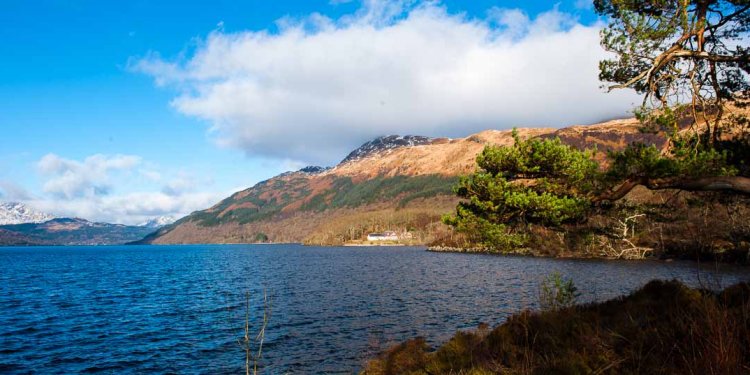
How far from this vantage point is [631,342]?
28.8ft

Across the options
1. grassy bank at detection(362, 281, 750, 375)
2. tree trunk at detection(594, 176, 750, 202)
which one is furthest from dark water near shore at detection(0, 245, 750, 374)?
tree trunk at detection(594, 176, 750, 202)

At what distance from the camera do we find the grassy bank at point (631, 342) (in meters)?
6.10

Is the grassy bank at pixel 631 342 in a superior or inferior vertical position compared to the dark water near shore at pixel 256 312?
superior

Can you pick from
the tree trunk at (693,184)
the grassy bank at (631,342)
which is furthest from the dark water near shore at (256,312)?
the tree trunk at (693,184)

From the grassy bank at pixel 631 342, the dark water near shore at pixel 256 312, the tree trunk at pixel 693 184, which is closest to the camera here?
the grassy bank at pixel 631 342

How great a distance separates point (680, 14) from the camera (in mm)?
10242

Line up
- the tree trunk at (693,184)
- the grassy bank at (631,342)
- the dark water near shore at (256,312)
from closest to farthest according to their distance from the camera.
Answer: the grassy bank at (631,342), the tree trunk at (693,184), the dark water near shore at (256,312)

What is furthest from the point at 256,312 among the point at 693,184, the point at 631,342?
the point at 693,184

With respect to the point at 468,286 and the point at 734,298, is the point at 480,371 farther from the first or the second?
the point at 468,286

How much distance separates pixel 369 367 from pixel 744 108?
1628 cm

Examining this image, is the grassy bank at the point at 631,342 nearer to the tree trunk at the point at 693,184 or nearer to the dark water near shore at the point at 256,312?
the dark water near shore at the point at 256,312

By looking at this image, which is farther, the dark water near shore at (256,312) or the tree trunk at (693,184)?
the dark water near shore at (256,312)

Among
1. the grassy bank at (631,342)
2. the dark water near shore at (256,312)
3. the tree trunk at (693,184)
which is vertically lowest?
the dark water near shore at (256,312)

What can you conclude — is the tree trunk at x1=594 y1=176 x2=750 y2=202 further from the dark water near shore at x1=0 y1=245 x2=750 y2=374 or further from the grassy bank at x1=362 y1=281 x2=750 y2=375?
the grassy bank at x1=362 y1=281 x2=750 y2=375
